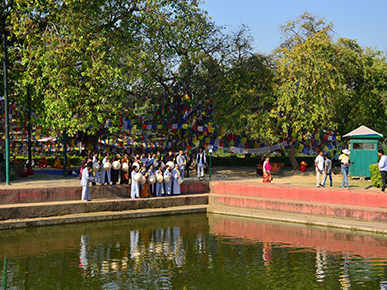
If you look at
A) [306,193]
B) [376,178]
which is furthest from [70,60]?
[376,178]

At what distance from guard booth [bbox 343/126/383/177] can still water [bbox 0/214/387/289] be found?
30.2 ft

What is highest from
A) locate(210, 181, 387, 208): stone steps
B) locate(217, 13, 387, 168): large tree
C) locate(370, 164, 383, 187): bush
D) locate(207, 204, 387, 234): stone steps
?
locate(217, 13, 387, 168): large tree

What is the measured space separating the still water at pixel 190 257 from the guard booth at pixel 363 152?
920 centimetres

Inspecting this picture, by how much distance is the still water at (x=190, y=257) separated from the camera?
979cm

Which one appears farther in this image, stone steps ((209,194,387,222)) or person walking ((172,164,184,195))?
person walking ((172,164,184,195))

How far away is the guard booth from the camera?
2378cm

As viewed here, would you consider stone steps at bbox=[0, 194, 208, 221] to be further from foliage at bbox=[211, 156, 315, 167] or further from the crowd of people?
foliage at bbox=[211, 156, 315, 167]

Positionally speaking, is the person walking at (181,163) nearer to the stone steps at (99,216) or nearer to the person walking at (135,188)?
the stone steps at (99,216)

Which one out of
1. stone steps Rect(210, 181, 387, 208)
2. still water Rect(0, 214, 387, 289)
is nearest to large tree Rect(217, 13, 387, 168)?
stone steps Rect(210, 181, 387, 208)

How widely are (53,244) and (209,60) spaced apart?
20524 mm

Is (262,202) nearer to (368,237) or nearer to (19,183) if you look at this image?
(368,237)

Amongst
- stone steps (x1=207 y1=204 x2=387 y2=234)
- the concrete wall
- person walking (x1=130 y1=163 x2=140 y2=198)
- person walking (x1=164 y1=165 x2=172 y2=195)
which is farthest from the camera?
person walking (x1=164 y1=165 x2=172 y2=195)

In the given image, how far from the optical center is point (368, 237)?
47.0ft

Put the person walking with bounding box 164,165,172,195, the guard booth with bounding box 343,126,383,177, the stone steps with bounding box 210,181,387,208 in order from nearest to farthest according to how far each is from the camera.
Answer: the stone steps with bounding box 210,181,387,208
the person walking with bounding box 164,165,172,195
the guard booth with bounding box 343,126,383,177
